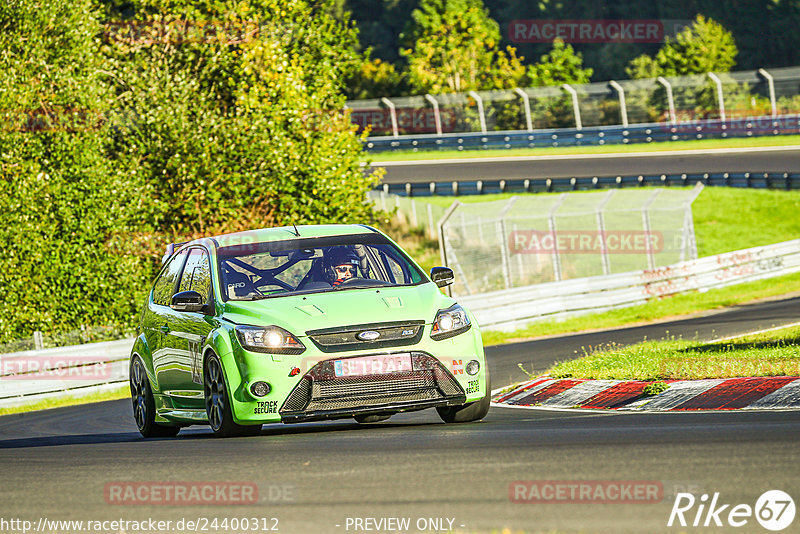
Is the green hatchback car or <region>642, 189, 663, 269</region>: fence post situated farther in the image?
<region>642, 189, 663, 269</region>: fence post

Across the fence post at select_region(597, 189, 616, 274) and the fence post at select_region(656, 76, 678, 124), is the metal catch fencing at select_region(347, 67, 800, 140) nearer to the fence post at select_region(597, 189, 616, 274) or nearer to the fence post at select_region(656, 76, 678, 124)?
the fence post at select_region(656, 76, 678, 124)

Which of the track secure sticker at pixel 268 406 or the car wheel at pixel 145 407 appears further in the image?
the car wheel at pixel 145 407

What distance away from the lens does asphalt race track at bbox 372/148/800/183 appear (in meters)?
45.9

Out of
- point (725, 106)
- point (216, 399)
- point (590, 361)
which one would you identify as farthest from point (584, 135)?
point (216, 399)

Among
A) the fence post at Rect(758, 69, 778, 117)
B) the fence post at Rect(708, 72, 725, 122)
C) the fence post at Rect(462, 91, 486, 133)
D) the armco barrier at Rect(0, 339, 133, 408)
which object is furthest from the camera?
the fence post at Rect(462, 91, 486, 133)

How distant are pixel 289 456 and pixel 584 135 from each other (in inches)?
1918

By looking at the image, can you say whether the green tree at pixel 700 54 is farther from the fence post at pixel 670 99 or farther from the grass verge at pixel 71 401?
the grass verge at pixel 71 401

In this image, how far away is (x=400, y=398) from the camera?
898 centimetres

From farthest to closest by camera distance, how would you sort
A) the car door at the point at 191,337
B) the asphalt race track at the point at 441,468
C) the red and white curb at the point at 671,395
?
the car door at the point at 191,337
the red and white curb at the point at 671,395
the asphalt race track at the point at 441,468

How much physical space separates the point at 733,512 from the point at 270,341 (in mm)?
4336
